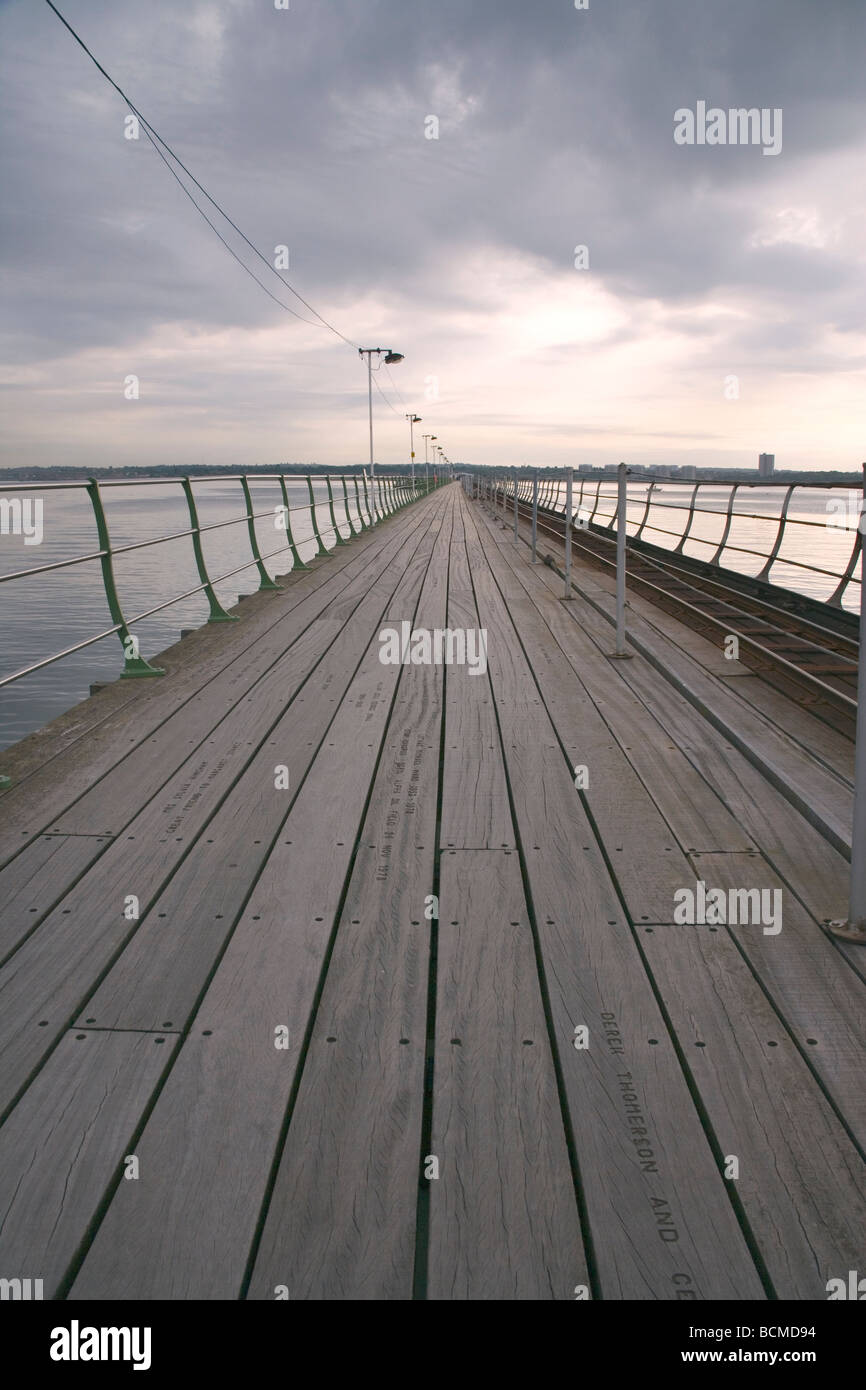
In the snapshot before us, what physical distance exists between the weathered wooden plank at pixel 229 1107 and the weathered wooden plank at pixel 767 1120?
77 centimetres

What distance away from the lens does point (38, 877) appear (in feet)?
8.87

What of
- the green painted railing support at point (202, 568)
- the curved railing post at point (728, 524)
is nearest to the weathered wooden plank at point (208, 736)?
the green painted railing support at point (202, 568)

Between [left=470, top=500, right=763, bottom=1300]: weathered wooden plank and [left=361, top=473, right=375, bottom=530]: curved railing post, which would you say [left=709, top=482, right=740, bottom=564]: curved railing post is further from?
[left=361, top=473, right=375, bottom=530]: curved railing post

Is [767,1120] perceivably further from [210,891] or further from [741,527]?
[741,527]

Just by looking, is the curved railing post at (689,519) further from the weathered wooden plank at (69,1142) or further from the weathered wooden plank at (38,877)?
the weathered wooden plank at (69,1142)

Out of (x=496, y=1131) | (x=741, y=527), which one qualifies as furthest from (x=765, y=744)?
(x=741, y=527)

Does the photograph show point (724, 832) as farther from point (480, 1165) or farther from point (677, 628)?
point (677, 628)

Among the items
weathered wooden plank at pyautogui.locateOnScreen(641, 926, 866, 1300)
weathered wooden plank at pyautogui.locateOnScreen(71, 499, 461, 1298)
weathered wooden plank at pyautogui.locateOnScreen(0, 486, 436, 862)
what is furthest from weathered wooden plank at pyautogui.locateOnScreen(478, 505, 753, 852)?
weathered wooden plank at pyautogui.locateOnScreen(0, 486, 436, 862)

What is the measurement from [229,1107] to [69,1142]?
0.27 m

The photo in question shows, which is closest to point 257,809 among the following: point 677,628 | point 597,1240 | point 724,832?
point 724,832

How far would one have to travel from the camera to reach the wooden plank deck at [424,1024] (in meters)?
1.45

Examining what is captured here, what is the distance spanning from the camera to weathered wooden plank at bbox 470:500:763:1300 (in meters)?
1.41

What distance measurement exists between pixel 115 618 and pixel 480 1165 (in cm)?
417

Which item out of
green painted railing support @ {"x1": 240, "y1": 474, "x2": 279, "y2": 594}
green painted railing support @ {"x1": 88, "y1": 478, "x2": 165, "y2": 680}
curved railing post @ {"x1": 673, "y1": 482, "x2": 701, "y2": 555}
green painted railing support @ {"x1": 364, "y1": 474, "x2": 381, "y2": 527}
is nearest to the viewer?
green painted railing support @ {"x1": 88, "y1": 478, "x2": 165, "y2": 680}
